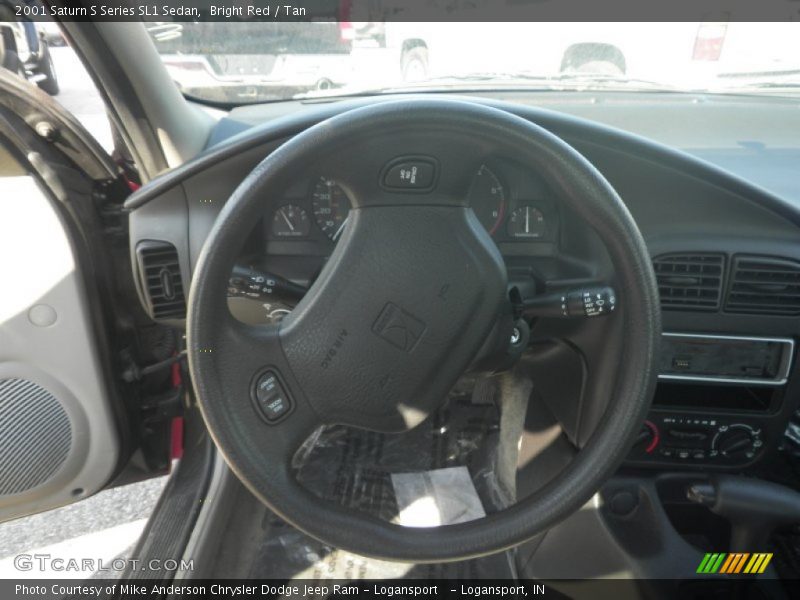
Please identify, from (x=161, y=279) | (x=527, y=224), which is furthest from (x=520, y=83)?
(x=161, y=279)

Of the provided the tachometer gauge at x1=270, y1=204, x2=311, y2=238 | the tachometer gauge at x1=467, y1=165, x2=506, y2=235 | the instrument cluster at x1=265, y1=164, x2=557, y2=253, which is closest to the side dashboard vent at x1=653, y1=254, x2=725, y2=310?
the instrument cluster at x1=265, y1=164, x2=557, y2=253

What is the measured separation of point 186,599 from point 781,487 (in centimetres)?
158

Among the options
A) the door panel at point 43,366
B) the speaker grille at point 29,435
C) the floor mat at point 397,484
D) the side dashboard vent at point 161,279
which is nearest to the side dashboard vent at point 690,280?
the floor mat at point 397,484

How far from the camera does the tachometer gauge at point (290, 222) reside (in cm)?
159

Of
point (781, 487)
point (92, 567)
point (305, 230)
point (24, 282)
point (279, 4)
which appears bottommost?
point (92, 567)

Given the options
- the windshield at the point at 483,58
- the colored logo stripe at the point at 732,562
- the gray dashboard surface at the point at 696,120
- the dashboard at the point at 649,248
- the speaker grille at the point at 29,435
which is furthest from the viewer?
the windshield at the point at 483,58

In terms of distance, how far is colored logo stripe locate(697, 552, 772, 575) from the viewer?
5.41 feet

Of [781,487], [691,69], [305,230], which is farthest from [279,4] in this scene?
[781,487]

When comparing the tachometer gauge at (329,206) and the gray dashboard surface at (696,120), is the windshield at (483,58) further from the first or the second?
the tachometer gauge at (329,206)

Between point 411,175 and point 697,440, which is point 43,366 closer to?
point 411,175

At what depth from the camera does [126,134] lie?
178cm

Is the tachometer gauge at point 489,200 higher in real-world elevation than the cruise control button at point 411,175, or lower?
lower

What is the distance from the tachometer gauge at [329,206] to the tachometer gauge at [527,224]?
0.39 meters

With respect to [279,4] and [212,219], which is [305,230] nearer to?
[212,219]
